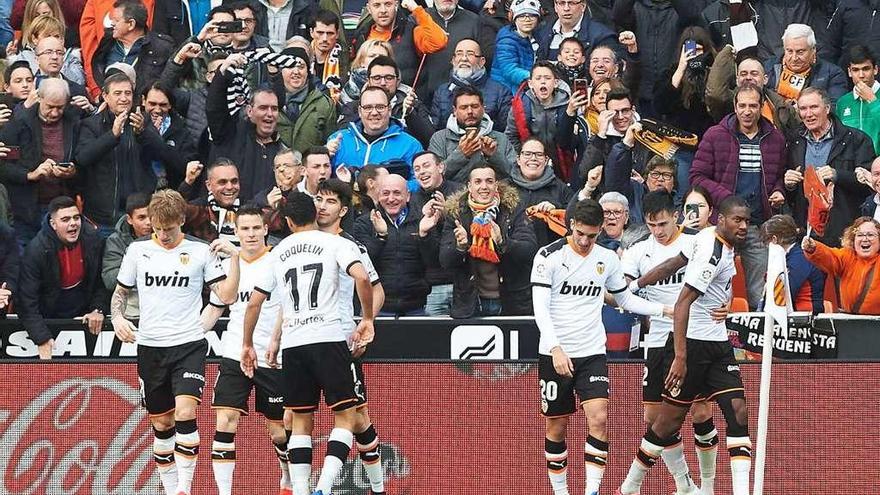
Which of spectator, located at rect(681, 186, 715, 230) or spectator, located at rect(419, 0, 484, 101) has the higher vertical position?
spectator, located at rect(419, 0, 484, 101)

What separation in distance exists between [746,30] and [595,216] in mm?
4738

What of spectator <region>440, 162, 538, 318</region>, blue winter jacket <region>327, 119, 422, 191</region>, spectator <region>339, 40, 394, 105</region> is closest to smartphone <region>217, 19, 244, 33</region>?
spectator <region>339, 40, 394, 105</region>

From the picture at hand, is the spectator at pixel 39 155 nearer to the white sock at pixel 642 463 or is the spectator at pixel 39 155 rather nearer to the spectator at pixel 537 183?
the spectator at pixel 537 183

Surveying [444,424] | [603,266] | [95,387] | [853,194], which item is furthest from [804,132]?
[95,387]

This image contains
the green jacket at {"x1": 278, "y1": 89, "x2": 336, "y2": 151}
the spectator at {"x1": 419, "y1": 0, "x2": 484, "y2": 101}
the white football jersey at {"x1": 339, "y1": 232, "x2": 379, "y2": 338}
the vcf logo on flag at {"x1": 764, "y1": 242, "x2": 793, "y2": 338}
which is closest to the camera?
the vcf logo on flag at {"x1": 764, "y1": 242, "x2": 793, "y2": 338}

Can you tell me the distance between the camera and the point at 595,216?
1392cm

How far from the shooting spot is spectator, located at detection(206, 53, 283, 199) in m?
17.0

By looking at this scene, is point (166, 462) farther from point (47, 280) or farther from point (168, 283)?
point (47, 280)

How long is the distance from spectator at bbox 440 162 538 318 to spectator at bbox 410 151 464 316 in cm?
16

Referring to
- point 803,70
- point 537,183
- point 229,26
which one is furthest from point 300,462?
point 803,70

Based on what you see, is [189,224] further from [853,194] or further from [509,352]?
[853,194]

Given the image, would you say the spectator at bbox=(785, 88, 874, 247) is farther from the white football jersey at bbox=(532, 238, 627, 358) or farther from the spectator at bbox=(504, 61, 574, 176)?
the white football jersey at bbox=(532, 238, 627, 358)

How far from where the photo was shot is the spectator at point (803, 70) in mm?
17578

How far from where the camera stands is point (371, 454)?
13797 millimetres
